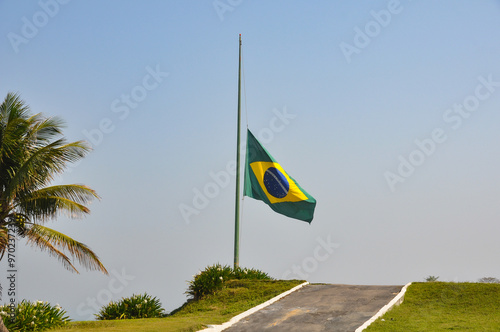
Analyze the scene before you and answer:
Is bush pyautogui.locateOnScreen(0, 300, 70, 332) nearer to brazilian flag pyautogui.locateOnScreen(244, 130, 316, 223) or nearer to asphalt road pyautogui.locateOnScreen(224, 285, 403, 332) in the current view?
asphalt road pyautogui.locateOnScreen(224, 285, 403, 332)

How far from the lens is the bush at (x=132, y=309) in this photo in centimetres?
1852

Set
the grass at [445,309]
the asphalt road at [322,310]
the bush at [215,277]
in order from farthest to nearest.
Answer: the bush at [215,277] → the asphalt road at [322,310] → the grass at [445,309]

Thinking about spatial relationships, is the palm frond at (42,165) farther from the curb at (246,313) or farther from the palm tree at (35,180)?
the curb at (246,313)

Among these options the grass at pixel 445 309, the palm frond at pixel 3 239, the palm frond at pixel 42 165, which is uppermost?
the palm frond at pixel 42 165

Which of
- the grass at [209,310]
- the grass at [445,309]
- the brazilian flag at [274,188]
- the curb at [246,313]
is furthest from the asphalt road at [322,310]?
the brazilian flag at [274,188]

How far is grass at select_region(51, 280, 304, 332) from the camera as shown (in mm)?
14914

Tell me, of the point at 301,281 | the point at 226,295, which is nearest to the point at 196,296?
the point at 226,295

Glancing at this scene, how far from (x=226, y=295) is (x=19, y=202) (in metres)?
7.67

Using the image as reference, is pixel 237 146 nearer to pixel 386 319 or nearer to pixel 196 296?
pixel 196 296

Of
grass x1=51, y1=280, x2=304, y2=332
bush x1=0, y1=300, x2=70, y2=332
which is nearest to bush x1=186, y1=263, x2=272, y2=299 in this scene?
grass x1=51, y1=280, x2=304, y2=332

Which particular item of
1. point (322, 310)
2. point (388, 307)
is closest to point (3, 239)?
point (322, 310)

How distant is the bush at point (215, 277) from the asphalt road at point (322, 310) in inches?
105

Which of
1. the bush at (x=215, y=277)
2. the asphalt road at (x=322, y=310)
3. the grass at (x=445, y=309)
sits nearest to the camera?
the grass at (x=445, y=309)

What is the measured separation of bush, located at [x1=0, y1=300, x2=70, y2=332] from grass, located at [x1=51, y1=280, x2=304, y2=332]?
461 mm
